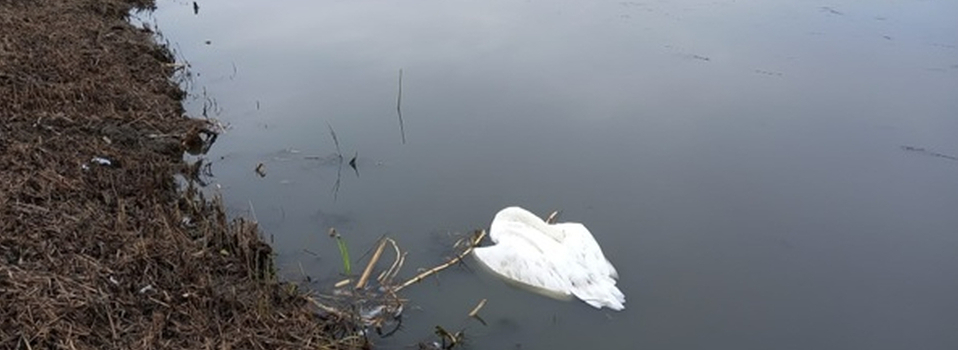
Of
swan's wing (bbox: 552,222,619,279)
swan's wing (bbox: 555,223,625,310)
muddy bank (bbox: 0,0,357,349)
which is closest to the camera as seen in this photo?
muddy bank (bbox: 0,0,357,349)

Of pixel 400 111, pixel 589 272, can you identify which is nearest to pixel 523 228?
pixel 589 272

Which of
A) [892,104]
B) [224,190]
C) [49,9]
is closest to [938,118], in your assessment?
[892,104]

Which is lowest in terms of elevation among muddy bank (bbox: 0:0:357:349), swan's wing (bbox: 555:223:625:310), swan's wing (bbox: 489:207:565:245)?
swan's wing (bbox: 555:223:625:310)

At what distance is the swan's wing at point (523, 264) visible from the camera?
11.1 ft

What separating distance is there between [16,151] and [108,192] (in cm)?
56

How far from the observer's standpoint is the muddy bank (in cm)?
266

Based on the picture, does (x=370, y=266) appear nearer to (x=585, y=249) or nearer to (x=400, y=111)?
(x=585, y=249)

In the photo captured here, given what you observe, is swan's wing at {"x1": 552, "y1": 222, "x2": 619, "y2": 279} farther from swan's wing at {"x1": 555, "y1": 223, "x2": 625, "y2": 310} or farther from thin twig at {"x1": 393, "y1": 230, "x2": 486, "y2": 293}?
thin twig at {"x1": 393, "y1": 230, "x2": 486, "y2": 293}

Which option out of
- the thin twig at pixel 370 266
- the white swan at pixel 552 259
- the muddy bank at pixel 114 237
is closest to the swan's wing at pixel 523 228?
the white swan at pixel 552 259

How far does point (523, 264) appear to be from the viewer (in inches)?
136

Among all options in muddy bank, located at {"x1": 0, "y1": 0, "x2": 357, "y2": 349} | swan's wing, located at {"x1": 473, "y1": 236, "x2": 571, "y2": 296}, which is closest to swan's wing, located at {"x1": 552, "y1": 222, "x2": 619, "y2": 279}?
swan's wing, located at {"x1": 473, "y1": 236, "x2": 571, "y2": 296}

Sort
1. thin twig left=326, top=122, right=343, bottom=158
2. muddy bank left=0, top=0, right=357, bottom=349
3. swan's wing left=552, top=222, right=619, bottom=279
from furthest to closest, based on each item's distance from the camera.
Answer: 1. thin twig left=326, top=122, right=343, bottom=158
2. swan's wing left=552, top=222, right=619, bottom=279
3. muddy bank left=0, top=0, right=357, bottom=349

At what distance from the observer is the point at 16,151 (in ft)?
12.3

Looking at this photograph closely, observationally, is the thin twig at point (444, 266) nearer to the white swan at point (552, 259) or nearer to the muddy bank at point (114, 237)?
the white swan at point (552, 259)
